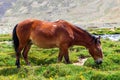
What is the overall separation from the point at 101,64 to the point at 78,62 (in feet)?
17.2

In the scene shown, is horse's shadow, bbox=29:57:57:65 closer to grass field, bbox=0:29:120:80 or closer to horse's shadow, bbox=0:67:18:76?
grass field, bbox=0:29:120:80

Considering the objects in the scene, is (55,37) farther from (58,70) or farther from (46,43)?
(58,70)

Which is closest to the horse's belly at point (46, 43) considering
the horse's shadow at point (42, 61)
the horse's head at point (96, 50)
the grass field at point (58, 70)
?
the grass field at point (58, 70)

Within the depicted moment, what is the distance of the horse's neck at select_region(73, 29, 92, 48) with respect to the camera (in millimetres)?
21328

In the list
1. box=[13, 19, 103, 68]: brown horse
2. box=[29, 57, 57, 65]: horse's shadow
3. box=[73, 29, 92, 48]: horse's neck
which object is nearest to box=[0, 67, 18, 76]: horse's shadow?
box=[13, 19, 103, 68]: brown horse

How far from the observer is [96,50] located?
69.2 ft

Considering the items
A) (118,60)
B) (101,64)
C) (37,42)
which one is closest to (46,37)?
(37,42)

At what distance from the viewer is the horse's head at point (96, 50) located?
20.9 meters

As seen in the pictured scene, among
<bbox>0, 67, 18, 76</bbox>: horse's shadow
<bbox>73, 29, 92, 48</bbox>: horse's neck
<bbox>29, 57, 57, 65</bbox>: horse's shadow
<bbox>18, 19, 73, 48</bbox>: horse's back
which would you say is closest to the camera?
<bbox>0, 67, 18, 76</bbox>: horse's shadow

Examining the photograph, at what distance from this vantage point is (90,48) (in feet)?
70.2

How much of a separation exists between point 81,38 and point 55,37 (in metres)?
1.93

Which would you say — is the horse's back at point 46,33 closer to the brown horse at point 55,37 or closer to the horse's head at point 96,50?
the brown horse at point 55,37

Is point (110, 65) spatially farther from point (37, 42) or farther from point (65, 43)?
point (37, 42)

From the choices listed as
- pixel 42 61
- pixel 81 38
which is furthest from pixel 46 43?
pixel 42 61
